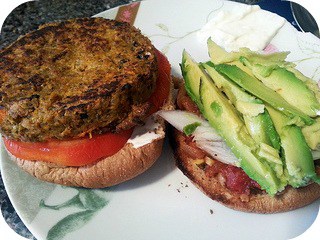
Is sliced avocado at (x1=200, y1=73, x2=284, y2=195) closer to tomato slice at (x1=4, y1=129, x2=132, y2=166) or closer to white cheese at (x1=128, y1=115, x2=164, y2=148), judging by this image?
white cheese at (x1=128, y1=115, x2=164, y2=148)

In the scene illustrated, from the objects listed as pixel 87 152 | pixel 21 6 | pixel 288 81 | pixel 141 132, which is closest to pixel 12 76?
pixel 87 152

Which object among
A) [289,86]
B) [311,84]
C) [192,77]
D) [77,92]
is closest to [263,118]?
[289,86]

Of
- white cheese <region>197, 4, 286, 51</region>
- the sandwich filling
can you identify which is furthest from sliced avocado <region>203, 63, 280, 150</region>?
white cheese <region>197, 4, 286, 51</region>

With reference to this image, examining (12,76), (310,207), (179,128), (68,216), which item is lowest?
(310,207)

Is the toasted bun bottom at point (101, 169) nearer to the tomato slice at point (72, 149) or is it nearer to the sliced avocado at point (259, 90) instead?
the tomato slice at point (72, 149)

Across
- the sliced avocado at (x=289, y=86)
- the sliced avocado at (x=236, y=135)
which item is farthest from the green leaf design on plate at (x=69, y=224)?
the sliced avocado at (x=289, y=86)

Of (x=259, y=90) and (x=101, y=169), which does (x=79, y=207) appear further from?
(x=259, y=90)

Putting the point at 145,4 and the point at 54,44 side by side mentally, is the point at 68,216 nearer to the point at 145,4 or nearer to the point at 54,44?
the point at 54,44
